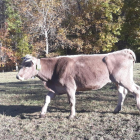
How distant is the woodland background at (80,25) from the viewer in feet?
88.1

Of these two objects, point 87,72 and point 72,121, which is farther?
point 87,72

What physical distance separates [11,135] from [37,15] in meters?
22.7

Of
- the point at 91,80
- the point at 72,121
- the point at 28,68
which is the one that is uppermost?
the point at 28,68

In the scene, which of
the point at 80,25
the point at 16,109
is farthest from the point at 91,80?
the point at 80,25

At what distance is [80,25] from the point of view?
95.0ft

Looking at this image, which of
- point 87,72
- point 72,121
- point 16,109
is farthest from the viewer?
point 16,109

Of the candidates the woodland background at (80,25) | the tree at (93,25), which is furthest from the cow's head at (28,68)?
the tree at (93,25)

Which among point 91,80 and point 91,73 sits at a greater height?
point 91,73

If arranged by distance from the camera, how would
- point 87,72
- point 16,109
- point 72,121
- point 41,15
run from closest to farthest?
point 72,121
point 87,72
point 16,109
point 41,15

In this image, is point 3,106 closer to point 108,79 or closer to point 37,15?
point 108,79

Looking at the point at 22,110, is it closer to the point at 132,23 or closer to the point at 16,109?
the point at 16,109

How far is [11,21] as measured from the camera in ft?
105

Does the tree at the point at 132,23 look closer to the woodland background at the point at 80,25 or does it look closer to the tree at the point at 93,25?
the woodland background at the point at 80,25

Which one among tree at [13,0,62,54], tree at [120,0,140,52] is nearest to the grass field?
tree at [13,0,62,54]
